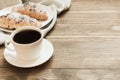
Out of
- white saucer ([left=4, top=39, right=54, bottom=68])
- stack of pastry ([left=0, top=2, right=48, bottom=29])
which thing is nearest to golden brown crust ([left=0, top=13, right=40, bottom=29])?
stack of pastry ([left=0, top=2, right=48, bottom=29])

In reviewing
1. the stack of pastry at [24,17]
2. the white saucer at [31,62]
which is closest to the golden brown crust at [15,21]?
the stack of pastry at [24,17]

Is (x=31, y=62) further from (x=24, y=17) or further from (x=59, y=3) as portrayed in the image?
(x=59, y=3)

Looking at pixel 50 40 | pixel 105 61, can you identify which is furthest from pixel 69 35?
pixel 105 61

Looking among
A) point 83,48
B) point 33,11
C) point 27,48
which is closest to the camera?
point 27,48

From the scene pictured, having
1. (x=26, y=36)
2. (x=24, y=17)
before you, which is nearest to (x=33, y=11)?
(x=24, y=17)

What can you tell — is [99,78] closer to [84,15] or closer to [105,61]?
[105,61]

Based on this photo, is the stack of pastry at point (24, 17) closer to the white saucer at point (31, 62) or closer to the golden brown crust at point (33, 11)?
the golden brown crust at point (33, 11)
